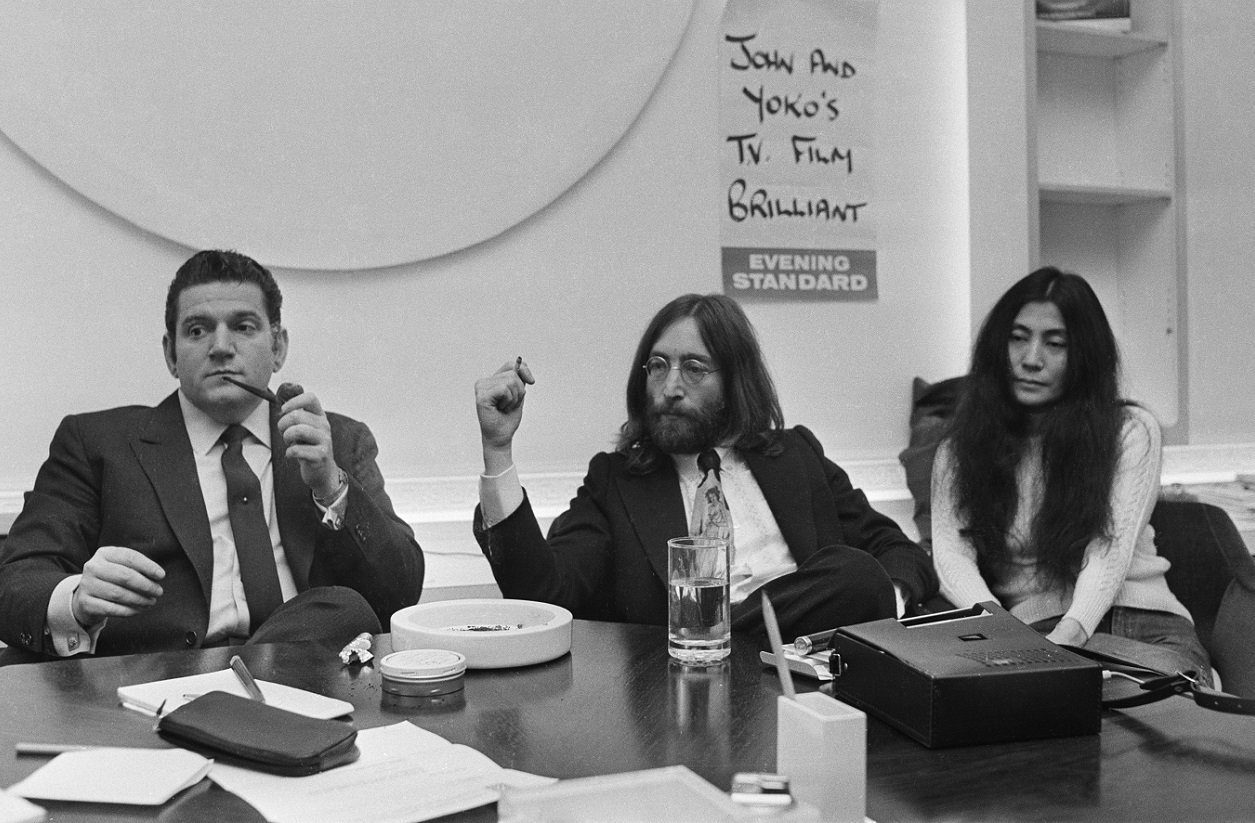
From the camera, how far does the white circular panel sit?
7.86ft

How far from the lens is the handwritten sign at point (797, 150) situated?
114 inches

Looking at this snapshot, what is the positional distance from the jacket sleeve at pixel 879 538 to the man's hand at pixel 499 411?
688 millimetres

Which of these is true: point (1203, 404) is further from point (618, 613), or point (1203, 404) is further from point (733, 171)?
point (618, 613)

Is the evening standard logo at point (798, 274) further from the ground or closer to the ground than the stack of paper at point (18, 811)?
further from the ground

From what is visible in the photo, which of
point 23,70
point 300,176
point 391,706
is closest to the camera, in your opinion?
point 391,706

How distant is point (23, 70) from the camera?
2357 mm

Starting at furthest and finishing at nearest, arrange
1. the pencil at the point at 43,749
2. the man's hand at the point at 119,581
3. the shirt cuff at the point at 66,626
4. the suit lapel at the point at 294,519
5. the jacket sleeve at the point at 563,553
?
the suit lapel at the point at 294,519
the jacket sleeve at the point at 563,553
the shirt cuff at the point at 66,626
the man's hand at the point at 119,581
the pencil at the point at 43,749

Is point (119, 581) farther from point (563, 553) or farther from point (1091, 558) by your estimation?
point (1091, 558)

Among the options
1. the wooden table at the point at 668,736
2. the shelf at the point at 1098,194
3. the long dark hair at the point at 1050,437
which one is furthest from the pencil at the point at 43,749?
the shelf at the point at 1098,194

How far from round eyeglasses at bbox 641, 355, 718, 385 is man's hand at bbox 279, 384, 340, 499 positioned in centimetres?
68

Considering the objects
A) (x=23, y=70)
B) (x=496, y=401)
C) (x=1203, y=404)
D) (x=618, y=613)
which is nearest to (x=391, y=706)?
(x=496, y=401)

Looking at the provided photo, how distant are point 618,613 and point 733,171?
1317 millimetres

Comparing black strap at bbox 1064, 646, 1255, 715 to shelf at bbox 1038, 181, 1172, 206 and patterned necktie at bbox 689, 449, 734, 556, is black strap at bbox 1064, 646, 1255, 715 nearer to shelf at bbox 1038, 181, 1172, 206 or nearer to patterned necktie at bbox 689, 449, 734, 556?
patterned necktie at bbox 689, 449, 734, 556

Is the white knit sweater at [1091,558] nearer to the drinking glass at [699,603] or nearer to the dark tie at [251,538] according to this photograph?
the drinking glass at [699,603]
